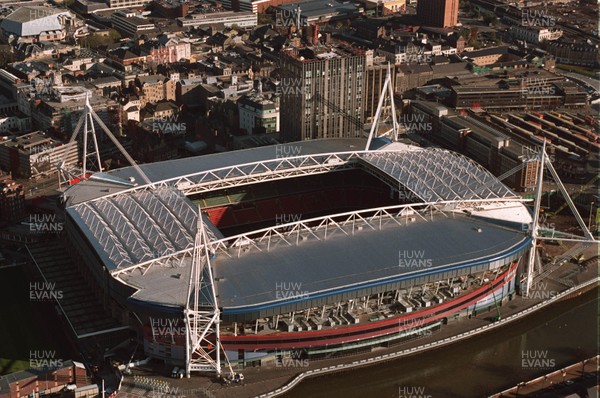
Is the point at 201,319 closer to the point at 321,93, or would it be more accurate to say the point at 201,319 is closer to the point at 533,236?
the point at 533,236

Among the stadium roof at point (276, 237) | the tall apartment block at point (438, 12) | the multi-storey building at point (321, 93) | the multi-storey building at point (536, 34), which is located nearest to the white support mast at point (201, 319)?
the stadium roof at point (276, 237)

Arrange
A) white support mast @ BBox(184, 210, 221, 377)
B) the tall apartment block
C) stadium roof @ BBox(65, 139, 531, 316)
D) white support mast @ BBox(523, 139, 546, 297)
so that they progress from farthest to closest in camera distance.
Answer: the tall apartment block, white support mast @ BBox(523, 139, 546, 297), stadium roof @ BBox(65, 139, 531, 316), white support mast @ BBox(184, 210, 221, 377)

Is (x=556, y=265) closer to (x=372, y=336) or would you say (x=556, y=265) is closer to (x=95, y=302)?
(x=372, y=336)

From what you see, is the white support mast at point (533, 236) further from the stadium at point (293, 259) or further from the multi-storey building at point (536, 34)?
the multi-storey building at point (536, 34)

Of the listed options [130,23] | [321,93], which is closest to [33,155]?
[321,93]

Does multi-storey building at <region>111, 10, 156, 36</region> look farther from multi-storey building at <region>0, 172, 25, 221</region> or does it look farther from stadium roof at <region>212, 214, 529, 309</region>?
stadium roof at <region>212, 214, 529, 309</region>

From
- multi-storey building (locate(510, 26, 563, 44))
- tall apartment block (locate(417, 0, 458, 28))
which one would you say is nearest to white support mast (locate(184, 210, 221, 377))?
tall apartment block (locate(417, 0, 458, 28))
